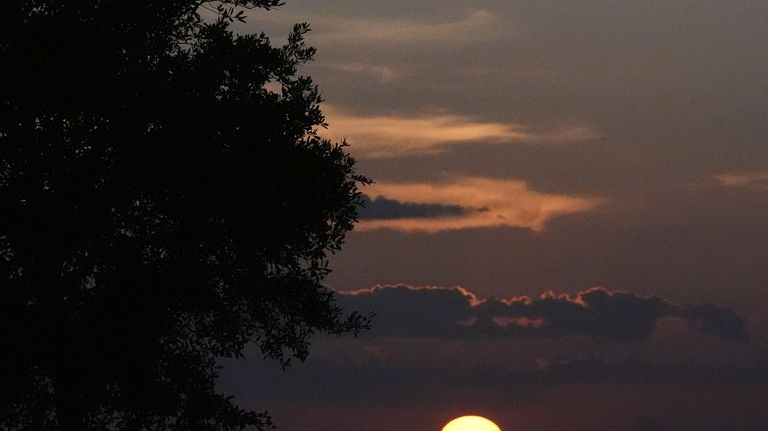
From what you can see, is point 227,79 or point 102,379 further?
point 227,79

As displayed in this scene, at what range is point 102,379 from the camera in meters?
25.8

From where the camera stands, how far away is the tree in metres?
25.2

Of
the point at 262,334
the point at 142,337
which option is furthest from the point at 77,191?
the point at 262,334

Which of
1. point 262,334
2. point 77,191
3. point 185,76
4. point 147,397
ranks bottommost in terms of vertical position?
point 147,397

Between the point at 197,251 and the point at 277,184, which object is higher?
the point at 277,184

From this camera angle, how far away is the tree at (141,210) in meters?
25.2

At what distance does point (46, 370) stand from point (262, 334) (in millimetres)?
4838

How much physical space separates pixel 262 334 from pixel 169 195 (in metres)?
4.14

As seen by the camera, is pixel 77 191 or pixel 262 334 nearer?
pixel 77 191

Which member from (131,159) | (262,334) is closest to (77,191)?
(131,159)

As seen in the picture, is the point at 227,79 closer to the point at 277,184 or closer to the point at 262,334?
the point at 277,184

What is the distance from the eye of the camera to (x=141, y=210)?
26078mm

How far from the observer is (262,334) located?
91.5 feet

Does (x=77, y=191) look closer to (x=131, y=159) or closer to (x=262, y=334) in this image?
(x=131, y=159)
